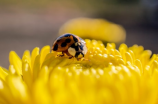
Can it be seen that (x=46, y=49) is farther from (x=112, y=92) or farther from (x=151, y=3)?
(x=151, y=3)

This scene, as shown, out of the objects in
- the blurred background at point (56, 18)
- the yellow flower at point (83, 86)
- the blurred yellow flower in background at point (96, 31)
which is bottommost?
the yellow flower at point (83, 86)

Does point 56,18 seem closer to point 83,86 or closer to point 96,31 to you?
point 96,31

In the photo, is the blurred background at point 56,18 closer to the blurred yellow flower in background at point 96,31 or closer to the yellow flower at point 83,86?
the blurred yellow flower in background at point 96,31

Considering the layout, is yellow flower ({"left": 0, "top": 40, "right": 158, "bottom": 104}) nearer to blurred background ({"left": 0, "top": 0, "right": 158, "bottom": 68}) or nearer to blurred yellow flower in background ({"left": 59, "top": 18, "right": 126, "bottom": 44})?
blurred yellow flower in background ({"left": 59, "top": 18, "right": 126, "bottom": 44})


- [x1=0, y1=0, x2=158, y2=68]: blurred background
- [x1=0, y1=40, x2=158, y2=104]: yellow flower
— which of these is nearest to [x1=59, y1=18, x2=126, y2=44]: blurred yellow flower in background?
[x1=0, y1=40, x2=158, y2=104]: yellow flower

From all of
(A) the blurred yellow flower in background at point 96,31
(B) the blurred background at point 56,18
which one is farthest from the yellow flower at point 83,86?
(B) the blurred background at point 56,18

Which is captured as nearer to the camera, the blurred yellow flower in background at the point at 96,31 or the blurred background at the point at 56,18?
the blurred yellow flower in background at the point at 96,31

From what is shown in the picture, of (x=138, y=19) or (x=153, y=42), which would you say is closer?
(x=153, y=42)

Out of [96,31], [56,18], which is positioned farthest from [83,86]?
[56,18]

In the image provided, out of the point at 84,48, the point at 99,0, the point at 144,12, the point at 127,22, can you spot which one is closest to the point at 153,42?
the point at 127,22
